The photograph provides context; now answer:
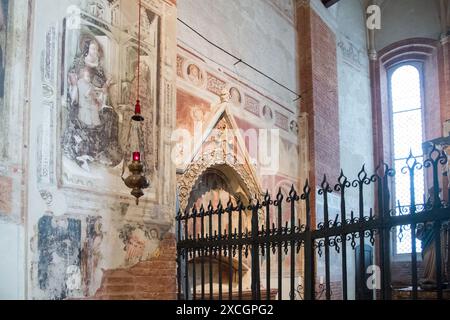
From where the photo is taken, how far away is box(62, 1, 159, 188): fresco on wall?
629 cm

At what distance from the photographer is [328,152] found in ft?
43.7

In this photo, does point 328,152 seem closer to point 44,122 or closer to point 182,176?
point 182,176

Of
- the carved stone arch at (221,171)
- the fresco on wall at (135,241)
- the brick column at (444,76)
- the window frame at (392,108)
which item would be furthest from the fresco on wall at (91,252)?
the brick column at (444,76)

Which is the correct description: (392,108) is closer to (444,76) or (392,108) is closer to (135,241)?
(444,76)

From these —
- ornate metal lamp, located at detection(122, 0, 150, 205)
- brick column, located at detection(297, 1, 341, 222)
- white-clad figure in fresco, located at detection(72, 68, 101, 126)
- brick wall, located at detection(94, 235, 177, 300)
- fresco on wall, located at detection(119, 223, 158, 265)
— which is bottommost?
brick wall, located at detection(94, 235, 177, 300)

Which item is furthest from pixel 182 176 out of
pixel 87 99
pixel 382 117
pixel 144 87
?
pixel 382 117

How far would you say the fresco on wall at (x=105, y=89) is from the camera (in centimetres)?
629

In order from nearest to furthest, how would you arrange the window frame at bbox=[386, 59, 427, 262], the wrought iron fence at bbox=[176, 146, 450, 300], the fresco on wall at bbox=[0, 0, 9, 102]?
the wrought iron fence at bbox=[176, 146, 450, 300] → the fresco on wall at bbox=[0, 0, 9, 102] → the window frame at bbox=[386, 59, 427, 262]

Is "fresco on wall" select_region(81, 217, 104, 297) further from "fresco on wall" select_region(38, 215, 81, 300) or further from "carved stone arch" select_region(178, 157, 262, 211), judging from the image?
"carved stone arch" select_region(178, 157, 262, 211)

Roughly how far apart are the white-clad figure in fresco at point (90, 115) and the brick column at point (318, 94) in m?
6.54

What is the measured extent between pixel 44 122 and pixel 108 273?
5.71 feet

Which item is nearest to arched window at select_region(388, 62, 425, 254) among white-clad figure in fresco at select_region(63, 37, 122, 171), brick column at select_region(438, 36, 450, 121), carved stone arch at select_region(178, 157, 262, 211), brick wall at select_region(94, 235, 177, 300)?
brick column at select_region(438, 36, 450, 121)

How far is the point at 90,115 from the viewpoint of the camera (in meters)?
6.51

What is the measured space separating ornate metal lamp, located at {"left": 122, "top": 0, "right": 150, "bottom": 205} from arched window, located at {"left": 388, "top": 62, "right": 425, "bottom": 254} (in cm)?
1070
